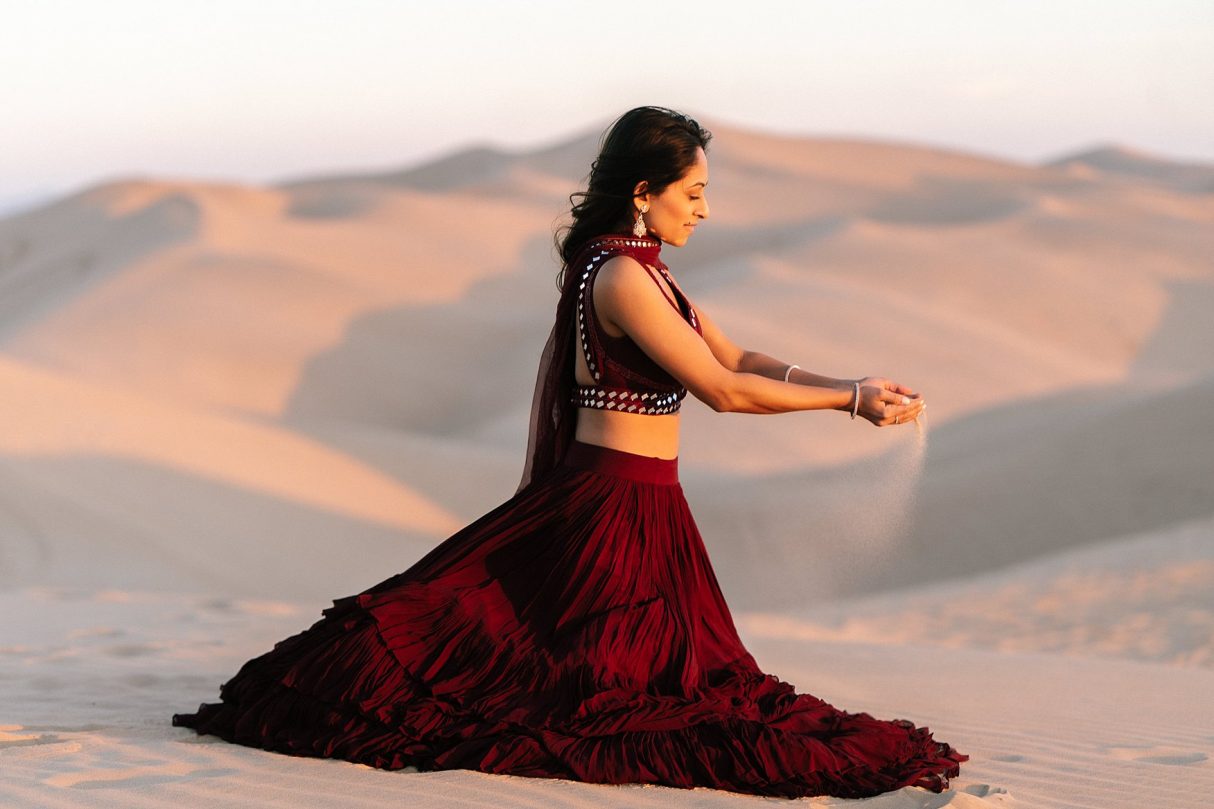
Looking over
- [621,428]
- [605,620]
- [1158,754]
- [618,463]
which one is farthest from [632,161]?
[1158,754]

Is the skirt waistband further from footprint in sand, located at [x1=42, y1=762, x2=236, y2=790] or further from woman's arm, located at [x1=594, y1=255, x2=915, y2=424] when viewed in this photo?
footprint in sand, located at [x1=42, y1=762, x2=236, y2=790]

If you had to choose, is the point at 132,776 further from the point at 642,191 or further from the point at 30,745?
the point at 642,191

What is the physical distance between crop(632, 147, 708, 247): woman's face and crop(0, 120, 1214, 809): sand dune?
100cm

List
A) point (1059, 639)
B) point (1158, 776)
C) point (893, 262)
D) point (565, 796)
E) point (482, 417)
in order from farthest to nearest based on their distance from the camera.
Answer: point (893, 262) < point (482, 417) < point (1059, 639) < point (1158, 776) < point (565, 796)

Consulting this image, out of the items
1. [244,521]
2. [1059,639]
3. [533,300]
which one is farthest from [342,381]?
[1059,639]

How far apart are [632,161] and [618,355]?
0.58m

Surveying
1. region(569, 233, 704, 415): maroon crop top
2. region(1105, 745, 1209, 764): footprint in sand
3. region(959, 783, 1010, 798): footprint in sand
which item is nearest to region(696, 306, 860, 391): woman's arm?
region(569, 233, 704, 415): maroon crop top

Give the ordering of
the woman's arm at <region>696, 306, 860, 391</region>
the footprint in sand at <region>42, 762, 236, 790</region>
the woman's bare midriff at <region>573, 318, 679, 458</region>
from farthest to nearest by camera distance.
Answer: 1. the woman's arm at <region>696, 306, 860, 391</region>
2. the woman's bare midriff at <region>573, 318, 679, 458</region>
3. the footprint in sand at <region>42, 762, 236, 790</region>

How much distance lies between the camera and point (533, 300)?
131ft

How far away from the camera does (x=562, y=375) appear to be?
4922mm

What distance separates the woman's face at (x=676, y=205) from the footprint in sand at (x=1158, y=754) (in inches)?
97.0

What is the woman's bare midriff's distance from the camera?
16.0ft

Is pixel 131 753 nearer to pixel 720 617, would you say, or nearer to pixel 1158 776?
pixel 720 617

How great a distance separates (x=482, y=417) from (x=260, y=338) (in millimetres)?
6153
